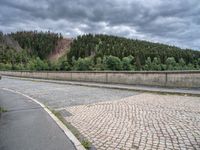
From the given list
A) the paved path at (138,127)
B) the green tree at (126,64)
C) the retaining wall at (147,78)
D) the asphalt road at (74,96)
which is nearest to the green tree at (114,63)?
the green tree at (126,64)

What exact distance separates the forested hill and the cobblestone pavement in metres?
106

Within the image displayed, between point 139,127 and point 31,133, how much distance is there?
2.76m

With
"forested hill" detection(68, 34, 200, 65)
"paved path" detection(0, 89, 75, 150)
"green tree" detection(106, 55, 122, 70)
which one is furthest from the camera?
"forested hill" detection(68, 34, 200, 65)

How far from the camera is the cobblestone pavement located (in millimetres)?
5234

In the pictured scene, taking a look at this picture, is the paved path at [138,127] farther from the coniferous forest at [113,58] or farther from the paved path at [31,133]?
the coniferous forest at [113,58]

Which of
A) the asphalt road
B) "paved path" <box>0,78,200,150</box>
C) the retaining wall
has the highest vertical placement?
the retaining wall

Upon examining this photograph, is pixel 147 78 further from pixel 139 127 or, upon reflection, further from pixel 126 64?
pixel 126 64

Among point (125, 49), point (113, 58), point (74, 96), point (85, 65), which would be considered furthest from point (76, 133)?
point (125, 49)

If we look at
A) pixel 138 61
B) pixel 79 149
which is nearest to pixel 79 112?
pixel 79 149

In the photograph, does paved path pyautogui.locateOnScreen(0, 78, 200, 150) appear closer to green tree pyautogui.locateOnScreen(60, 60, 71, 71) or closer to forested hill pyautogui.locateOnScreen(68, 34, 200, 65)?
forested hill pyautogui.locateOnScreen(68, 34, 200, 65)

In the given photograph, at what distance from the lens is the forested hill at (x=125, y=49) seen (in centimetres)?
11769

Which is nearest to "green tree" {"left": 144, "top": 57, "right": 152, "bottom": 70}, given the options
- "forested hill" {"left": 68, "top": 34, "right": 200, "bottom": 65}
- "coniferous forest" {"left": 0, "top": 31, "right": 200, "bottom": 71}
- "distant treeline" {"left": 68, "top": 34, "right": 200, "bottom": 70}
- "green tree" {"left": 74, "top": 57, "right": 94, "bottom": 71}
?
"coniferous forest" {"left": 0, "top": 31, "right": 200, "bottom": 71}

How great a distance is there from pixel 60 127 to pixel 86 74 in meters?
19.1

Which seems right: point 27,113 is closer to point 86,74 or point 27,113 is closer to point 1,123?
point 1,123
